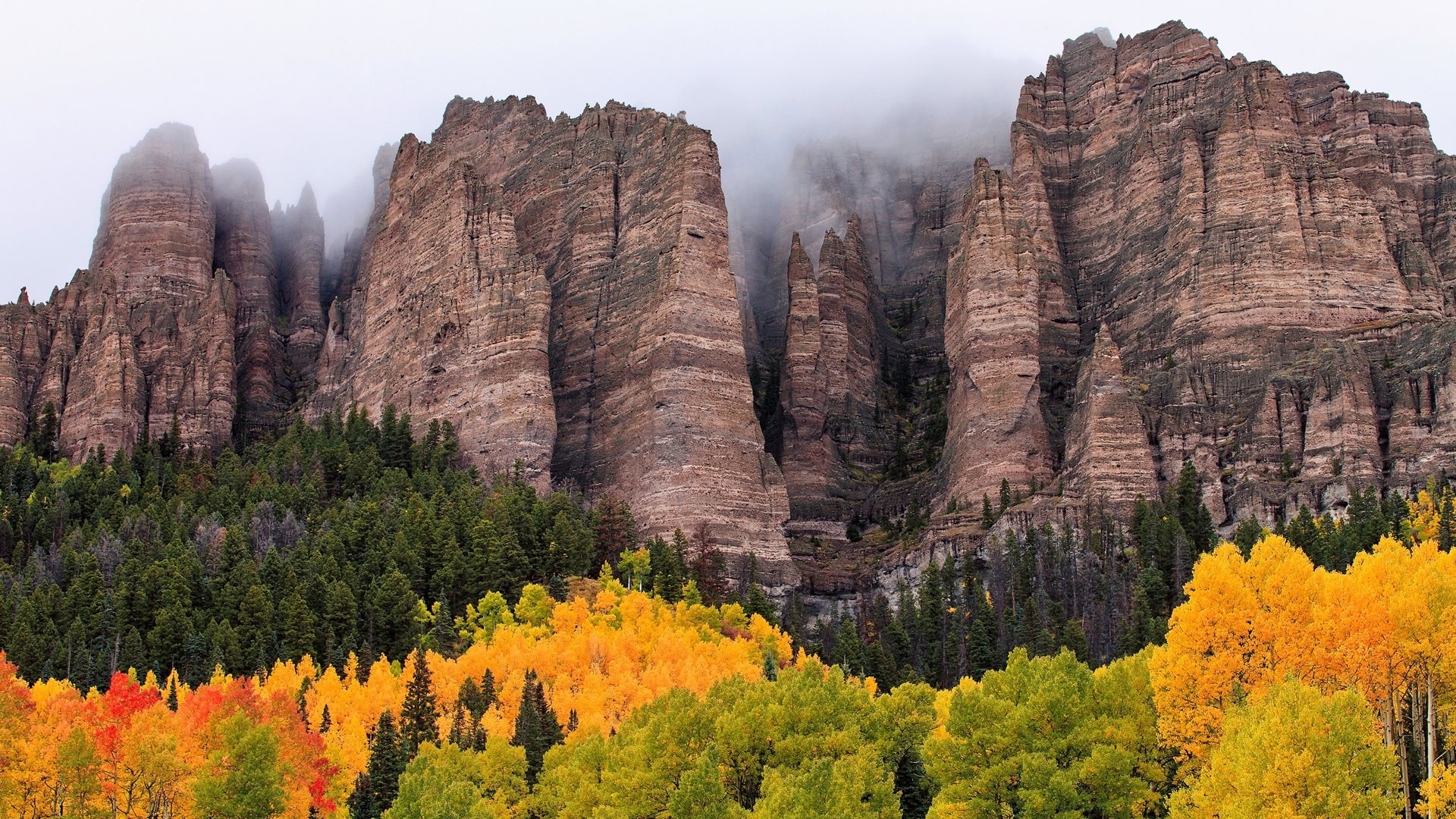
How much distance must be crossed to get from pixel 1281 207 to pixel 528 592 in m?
66.8

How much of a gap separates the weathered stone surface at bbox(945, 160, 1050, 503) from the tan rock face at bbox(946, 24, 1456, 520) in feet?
1.15

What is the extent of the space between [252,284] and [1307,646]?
451 ft

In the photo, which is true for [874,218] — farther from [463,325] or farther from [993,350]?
[463,325]

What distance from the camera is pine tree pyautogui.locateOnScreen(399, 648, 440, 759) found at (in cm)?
8069

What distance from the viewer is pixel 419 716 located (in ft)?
267

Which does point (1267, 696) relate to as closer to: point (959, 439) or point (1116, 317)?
point (959, 439)

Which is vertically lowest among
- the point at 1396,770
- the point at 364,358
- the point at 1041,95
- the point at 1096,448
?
the point at 1396,770

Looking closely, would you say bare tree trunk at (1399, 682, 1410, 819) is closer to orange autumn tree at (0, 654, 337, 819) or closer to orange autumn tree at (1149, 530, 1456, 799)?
orange autumn tree at (1149, 530, 1456, 799)

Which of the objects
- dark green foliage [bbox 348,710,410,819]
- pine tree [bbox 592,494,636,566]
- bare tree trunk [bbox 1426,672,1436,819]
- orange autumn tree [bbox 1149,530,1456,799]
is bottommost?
dark green foliage [bbox 348,710,410,819]

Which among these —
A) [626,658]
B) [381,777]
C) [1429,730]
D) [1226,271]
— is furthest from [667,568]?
[1429,730]

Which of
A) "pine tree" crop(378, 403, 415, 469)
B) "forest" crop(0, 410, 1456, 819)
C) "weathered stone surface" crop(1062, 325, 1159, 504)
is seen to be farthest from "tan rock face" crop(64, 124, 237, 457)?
"weathered stone surface" crop(1062, 325, 1159, 504)

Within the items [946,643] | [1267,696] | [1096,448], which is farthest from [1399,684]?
[1096,448]

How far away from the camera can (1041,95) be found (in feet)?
559

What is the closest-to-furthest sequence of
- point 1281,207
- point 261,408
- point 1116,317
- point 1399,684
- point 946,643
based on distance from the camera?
point 1399,684, point 946,643, point 1281,207, point 1116,317, point 261,408
